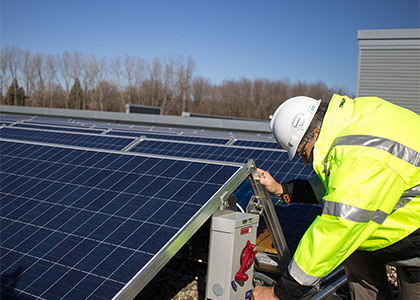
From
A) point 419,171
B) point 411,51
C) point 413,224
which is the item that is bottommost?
point 413,224

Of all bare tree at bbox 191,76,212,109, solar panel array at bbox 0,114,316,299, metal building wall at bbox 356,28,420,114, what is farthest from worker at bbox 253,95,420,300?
bare tree at bbox 191,76,212,109

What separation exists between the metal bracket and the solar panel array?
23 cm

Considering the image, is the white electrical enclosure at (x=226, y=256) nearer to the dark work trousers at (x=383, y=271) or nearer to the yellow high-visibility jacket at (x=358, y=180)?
the yellow high-visibility jacket at (x=358, y=180)

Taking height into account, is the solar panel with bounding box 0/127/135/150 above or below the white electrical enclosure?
above

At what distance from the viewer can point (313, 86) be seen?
57.6 metres

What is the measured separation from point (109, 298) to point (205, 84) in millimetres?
60510

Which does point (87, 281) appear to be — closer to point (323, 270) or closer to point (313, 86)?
point (323, 270)

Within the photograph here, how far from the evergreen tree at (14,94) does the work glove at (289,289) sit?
65825mm

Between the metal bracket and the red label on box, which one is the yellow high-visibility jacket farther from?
the metal bracket

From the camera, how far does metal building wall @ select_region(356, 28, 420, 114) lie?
612 inches

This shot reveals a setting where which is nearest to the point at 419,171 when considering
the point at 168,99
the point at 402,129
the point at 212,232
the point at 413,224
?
the point at 402,129

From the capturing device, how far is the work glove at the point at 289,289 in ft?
8.09

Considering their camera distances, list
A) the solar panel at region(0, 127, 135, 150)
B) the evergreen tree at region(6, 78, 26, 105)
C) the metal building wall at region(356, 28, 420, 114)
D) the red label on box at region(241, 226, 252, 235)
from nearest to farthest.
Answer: the red label on box at region(241, 226, 252, 235) < the solar panel at region(0, 127, 135, 150) < the metal building wall at region(356, 28, 420, 114) < the evergreen tree at region(6, 78, 26, 105)

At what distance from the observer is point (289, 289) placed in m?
2.52
